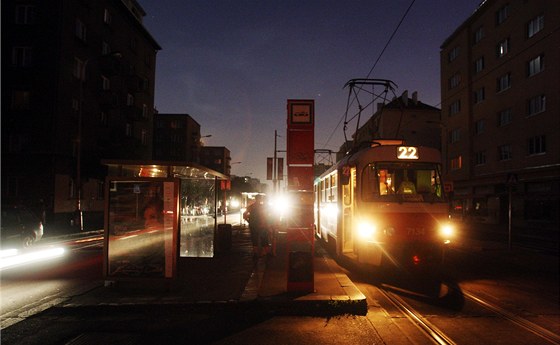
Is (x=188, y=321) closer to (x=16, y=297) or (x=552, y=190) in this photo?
(x=16, y=297)

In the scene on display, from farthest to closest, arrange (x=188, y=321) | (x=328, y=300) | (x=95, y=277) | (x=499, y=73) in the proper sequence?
(x=499, y=73), (x=95, y=277), (x=328, y=300), (x=188, y=321)

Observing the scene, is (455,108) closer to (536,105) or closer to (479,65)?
(479,65)

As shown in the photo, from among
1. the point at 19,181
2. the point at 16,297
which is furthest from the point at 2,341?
the point at 19,181

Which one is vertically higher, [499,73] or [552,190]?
[499,73]

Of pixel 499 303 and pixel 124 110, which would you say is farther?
pixel 124 110

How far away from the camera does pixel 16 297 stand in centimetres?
868

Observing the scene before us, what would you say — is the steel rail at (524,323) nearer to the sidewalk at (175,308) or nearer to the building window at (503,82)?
the sidewalk at (175,308)

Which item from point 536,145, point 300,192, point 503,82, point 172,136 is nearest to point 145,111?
point 503,82

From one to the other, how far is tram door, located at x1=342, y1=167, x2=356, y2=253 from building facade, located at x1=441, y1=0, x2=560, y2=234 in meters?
19.5

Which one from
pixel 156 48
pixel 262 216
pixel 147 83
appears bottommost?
pixel 262 216

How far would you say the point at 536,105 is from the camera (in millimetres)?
33125

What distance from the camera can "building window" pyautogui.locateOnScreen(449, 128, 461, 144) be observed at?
46.4 m

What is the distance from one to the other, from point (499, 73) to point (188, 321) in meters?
38.6

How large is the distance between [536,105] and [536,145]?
2.91m
